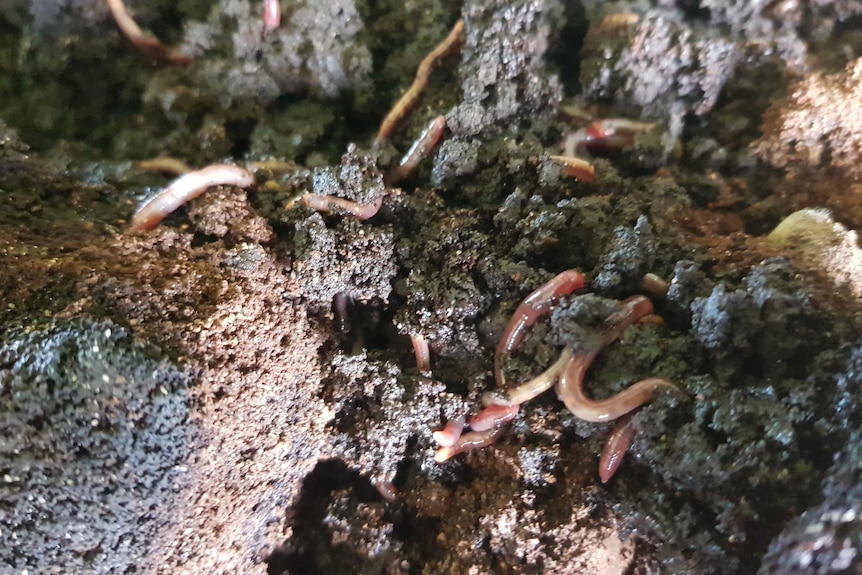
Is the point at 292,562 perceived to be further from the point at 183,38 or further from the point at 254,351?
the point at 183,38

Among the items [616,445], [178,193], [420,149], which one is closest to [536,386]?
[616,445]

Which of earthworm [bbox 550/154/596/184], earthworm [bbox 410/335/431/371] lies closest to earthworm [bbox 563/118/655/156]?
earthworm [bbox 550/154/596/184]

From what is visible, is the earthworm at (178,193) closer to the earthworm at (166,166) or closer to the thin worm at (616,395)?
the earthworm at (166,166)

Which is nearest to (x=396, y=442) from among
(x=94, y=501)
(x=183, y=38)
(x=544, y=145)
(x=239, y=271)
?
(x=239, y=271)

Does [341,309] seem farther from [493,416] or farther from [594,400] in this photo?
[594,400]

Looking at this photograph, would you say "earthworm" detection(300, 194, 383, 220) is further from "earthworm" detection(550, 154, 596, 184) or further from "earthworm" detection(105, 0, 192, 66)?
"earthworm" detection(105, 0, 192, 66)

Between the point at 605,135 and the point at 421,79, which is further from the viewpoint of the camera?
the point at 421,79

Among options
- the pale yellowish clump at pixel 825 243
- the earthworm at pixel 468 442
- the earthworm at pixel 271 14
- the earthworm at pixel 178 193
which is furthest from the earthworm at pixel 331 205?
the pale yellowish clump at pixel 825 243
